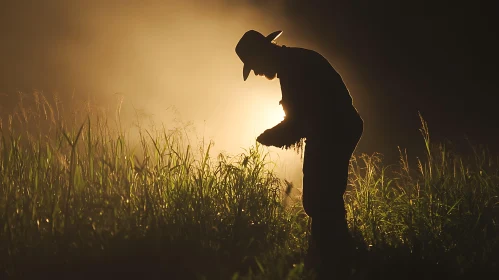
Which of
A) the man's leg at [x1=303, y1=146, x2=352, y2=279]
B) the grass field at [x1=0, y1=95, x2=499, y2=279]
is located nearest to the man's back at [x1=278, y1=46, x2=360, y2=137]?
the man's leg at [x1=303, y1=146, x2=352, y2=279]

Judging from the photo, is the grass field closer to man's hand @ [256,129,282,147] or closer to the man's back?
man's hand @ [256,129,282,147]

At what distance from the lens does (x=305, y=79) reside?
17.0 ft

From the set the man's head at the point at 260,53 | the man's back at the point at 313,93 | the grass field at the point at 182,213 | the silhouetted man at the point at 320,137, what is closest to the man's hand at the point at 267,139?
the silhouetted man at the point at 320,137

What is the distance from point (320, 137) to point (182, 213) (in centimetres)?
137

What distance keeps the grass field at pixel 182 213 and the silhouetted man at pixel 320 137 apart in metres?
0.28

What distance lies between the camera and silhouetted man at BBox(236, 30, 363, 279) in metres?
5.09

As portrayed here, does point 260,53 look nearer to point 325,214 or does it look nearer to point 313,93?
point 313,93

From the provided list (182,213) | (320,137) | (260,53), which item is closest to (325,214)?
(320,137)

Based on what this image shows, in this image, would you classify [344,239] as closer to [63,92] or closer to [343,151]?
[343,151]

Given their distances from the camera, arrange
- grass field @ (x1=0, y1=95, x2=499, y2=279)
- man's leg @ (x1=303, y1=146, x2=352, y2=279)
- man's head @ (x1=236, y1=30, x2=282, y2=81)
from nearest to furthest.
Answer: grass field @ (x1=0, y1=95, x2=499, y2=279) → man's leg @ (x1=303, y1=146, x2=352, y2=279) → man's head @ (x1=236, y1=30, x2=282, y2=81)

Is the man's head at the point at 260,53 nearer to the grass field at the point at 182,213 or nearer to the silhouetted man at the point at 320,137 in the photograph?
the silhouetted man at the point at 320,137

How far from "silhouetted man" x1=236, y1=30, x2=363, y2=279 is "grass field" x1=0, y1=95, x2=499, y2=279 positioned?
0.28m

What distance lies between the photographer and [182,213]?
216 inches

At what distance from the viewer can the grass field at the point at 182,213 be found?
16.2ft
